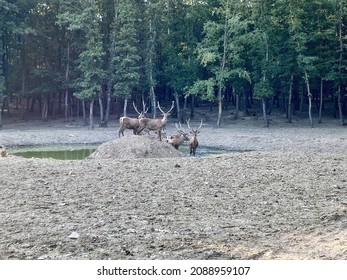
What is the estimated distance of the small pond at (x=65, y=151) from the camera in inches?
907

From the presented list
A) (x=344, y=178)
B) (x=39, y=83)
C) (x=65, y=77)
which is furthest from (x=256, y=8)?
(x=344, y=178)

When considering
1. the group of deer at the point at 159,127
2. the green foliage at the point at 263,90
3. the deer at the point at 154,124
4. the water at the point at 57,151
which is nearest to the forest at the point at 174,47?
the green foliage at the point at 263,90

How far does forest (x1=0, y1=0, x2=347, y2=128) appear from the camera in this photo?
124ft

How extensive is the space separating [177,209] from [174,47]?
3623 cm

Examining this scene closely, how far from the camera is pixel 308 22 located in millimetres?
39750

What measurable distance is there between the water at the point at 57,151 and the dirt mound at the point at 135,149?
132 inches

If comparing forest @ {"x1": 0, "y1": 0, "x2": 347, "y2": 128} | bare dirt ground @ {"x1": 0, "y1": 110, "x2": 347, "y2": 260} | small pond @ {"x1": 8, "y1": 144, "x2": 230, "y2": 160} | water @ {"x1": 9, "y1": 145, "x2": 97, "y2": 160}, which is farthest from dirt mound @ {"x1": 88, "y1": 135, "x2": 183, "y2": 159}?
forest @ {"x1": 0, "y1": 0, "x2": 347, "y2": 128}

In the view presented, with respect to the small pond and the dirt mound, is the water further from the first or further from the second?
the dirt mound

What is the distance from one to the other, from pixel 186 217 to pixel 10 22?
111 ft

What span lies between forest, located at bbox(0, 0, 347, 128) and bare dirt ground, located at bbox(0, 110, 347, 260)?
22.9 m

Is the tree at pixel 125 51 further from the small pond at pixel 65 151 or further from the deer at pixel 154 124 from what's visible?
the deer at pixel 154 124

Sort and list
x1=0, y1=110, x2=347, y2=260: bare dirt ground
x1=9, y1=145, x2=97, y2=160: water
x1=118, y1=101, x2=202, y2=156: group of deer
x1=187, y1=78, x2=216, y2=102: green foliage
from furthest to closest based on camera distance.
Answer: x1=187, y1=78, x2=216, y2=102: green foliage, x1=9, y1=145, x2=97, y2=160: water, x1=118, y1=101, x2=202, y2=156: group of deer, x1=0, y1=110, x2=347, y2=260: bare dirt ground

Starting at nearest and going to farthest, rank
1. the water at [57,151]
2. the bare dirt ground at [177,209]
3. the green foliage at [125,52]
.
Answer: the bare dirt ground at [177,209], the water at [57,151], the green foliage at [125,52]

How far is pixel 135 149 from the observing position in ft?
61.3
